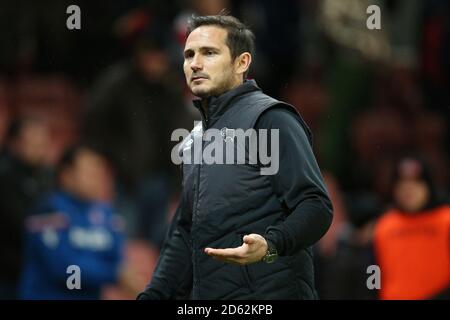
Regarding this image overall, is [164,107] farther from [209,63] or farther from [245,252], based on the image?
[245,252]

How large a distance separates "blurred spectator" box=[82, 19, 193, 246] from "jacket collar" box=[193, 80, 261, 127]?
4197 mm

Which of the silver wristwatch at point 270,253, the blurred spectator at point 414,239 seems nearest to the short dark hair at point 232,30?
the silver wristwatch at point 270,253

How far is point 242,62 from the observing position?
515 centimetres

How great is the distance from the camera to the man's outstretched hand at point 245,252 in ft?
15.0

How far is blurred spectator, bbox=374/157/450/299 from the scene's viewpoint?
7.46 m

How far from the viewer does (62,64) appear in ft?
34.4

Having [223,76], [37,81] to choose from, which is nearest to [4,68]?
[37,81]

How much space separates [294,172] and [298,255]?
1.24 feet

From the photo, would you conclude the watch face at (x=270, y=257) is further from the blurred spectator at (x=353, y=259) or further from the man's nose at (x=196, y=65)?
the blurred spectator at (x=353, y=259)

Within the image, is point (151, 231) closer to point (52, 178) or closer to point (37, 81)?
point (52, 178)

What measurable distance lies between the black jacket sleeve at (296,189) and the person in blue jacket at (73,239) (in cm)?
318

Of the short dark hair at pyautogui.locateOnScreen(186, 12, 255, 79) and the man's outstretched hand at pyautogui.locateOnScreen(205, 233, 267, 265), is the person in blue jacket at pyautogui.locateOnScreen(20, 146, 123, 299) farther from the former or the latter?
the man's outstretched hand at pyautogui.locateOnScreen(205, 233, 267, 265)

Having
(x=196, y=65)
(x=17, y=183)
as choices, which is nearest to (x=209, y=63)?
(x=196, y=65)

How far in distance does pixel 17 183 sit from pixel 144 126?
1085mm
